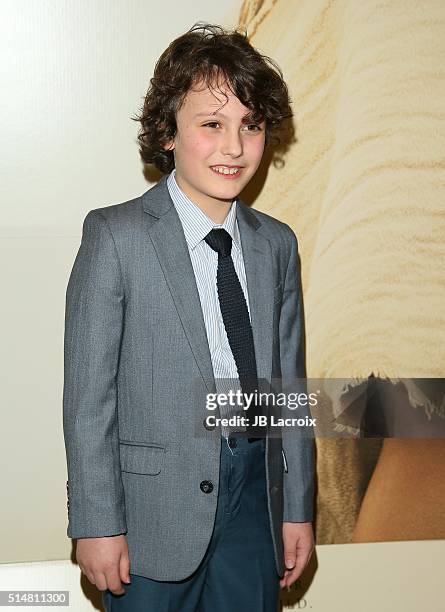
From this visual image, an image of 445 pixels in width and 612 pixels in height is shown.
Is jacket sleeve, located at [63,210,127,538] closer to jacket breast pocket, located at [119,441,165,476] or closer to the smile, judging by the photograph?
jacket breast pocket, located at [119,441,165,476]

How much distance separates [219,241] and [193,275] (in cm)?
12

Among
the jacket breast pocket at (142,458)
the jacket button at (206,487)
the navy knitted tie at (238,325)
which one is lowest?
the jacket button at (206,487)

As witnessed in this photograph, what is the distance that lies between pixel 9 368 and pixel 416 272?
1055 millimetres

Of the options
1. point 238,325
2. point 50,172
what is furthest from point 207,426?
point 50,172

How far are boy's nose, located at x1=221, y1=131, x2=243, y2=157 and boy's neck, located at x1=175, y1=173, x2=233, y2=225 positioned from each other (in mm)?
108

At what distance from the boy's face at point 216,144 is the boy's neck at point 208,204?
2 centimetres

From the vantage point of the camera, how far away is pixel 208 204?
5.57 feet

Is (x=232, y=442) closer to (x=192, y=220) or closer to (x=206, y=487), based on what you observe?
(x=206, y=487)

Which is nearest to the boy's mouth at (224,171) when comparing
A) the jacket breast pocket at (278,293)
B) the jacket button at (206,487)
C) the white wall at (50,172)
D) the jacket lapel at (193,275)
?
the jacket lapel at (193,275)

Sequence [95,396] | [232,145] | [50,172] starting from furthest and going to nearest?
[50,172] < [232,145] < [95,396]

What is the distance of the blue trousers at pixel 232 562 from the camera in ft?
5.11

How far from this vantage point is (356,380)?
225 cm

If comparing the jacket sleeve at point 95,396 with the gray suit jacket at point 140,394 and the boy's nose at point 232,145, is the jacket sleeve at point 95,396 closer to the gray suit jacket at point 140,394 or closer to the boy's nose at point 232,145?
the gray suit jacket at point 140,394

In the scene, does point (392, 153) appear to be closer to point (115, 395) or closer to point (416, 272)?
point (416, 272)
